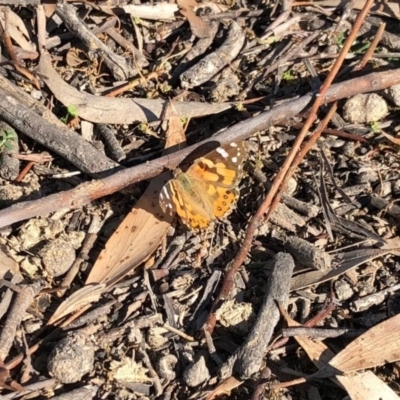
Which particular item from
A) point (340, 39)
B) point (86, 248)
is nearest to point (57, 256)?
point (86, 248)

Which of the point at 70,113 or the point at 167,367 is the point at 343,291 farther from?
the point at 70,113

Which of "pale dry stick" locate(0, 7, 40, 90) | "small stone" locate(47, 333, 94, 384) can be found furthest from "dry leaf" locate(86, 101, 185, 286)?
"pale dry stick" locate(0, 7, 40, 90)

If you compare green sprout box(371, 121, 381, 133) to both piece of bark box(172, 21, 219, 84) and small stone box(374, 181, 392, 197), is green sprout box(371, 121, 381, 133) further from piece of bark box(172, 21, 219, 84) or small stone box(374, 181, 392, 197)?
piece of bark box(172, 21, 219, 84)

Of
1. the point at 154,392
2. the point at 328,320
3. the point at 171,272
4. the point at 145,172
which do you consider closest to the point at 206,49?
the point at 145,172

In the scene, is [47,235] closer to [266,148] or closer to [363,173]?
[266,148]

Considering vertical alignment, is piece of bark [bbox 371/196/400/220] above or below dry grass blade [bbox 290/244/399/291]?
above

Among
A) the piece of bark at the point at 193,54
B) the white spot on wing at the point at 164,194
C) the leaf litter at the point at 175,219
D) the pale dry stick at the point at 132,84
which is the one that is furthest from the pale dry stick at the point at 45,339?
the piece of bark at the point at 193,54
